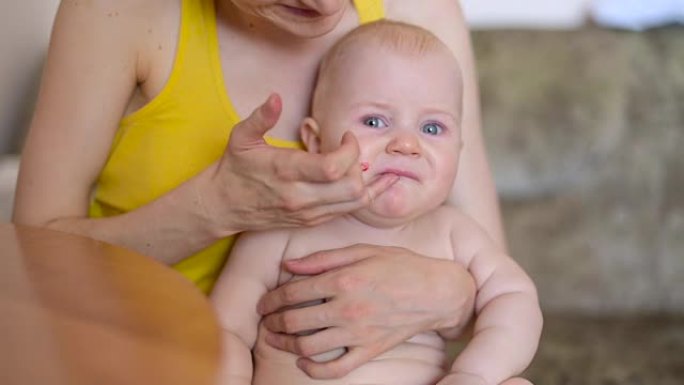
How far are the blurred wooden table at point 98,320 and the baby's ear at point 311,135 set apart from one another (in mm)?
448

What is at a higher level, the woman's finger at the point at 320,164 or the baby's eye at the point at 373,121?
the woman's finger at the point at 320,164

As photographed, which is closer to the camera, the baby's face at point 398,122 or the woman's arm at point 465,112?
the baby's face at point 398,122

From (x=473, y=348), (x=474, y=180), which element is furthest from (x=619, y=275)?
(x=473, y=348)

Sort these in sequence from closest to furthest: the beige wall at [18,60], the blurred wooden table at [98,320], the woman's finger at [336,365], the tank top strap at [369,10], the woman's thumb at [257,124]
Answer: the blurred wooden table at [98,320] < the woman's thumb at [257,124] < the woman's finger at [336,365] < the tank top strap at [369,10] < the beige wall at [18,60]

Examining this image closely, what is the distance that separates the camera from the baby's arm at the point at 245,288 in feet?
4.27

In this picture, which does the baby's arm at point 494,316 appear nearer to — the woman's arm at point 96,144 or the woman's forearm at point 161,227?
the woman's arm at point 96,144

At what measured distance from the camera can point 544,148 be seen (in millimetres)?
2395

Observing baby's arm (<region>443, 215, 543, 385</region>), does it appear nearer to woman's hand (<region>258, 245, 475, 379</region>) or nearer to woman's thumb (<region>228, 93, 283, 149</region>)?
woman's hand (<region>258, 245, 475, 379</region>)

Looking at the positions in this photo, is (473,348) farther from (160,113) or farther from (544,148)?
(544,148)

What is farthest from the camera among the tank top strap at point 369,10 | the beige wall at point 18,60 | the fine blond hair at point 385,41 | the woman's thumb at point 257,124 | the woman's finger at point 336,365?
the beige wall at point 18,60

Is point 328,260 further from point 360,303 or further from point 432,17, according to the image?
point 432,17

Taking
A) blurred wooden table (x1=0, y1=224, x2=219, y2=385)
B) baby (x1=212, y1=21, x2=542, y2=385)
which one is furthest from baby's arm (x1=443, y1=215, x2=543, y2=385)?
blurred wooden table (x1=0, y1=224, x2=219, y2=385)

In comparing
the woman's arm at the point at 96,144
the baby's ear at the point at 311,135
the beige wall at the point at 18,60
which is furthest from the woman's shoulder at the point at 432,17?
the beige wall at the point at 18,60

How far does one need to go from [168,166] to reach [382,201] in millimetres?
330
